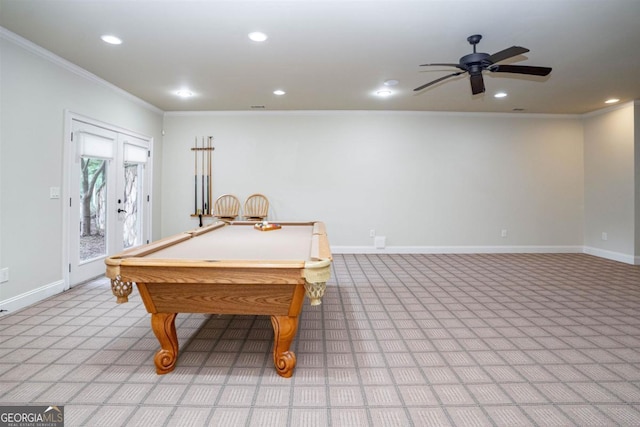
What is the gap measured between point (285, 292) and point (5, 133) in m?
3.06

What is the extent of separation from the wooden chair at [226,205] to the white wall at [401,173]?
15 centimetres

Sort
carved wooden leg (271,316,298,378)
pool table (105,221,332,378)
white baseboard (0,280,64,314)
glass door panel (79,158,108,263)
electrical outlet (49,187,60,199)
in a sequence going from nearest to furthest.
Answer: pool table (105,221,332,378) < carved wooden leg (271,316,298,378) < white baseboard (0,280,64,314) < electrical outlet (49,187,60,199) < glass door panel (79,158,108,263)

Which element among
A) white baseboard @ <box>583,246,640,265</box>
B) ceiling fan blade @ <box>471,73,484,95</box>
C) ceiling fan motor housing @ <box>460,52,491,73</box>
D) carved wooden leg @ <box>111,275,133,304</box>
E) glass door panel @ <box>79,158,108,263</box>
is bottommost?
white baseboard @ <box>583,246,640,265</box>

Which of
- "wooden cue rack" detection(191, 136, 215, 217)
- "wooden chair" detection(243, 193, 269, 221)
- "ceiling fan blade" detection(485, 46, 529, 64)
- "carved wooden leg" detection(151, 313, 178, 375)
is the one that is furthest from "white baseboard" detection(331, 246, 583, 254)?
"carved wooden leg" detection(151, 313, 178, 375)

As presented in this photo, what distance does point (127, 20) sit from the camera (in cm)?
280

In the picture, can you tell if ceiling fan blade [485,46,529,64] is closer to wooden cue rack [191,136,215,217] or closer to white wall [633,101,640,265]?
white wall [633,101,640,265]

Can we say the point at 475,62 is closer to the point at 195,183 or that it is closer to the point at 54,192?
the point at 54,192

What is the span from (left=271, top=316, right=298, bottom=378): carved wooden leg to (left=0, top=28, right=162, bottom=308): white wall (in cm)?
275

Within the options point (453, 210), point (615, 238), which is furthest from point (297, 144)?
point (615, 238)

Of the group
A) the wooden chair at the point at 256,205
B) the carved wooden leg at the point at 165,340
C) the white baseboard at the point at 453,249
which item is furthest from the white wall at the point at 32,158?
the white baseboard at the point at 453,249

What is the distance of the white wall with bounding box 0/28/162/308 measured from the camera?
9.77 feet

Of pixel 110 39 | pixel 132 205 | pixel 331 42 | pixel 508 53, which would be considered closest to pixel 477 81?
pixel 508 53

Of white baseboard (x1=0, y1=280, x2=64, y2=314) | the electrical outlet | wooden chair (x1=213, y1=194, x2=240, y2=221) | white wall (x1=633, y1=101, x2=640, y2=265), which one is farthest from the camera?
wooden chair (x1=213, y1=194, x2=240, y2=221)

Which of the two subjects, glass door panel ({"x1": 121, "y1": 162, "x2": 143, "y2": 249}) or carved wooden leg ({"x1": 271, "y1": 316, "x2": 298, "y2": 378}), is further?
glass door panel ({"x1": 121, "y1": 162, "x2": 143, "y2": 249})
